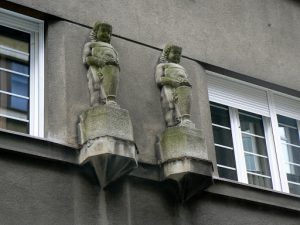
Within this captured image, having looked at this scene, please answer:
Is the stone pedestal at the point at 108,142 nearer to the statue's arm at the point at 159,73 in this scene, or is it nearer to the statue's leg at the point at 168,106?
the statue's leg at the point at 168,106

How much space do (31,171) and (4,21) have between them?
1991 millimetres

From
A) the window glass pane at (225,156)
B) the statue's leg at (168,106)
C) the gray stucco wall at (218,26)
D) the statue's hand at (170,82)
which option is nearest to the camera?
the statue's leg at (168,106)

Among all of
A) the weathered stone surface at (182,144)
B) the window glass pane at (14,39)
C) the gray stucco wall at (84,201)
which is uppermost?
the window glass pane at (14,39)

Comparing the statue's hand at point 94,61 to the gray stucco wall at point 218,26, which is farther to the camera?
the gray stucco wall at point 218,26

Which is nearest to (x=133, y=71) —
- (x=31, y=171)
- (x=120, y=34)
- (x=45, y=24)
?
(x=120, y=34)

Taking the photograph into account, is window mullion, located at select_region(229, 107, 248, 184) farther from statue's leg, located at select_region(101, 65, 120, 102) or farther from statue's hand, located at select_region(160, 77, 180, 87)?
statue's leg, located at select_region(101, 65, 120, 102)

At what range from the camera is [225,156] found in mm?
11203

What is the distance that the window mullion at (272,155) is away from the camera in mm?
11484

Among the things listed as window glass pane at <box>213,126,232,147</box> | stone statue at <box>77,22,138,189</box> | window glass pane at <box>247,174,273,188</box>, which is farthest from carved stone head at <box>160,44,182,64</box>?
window glass pane at <box>247,174,273,188</box>

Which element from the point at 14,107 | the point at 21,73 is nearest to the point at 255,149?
the point at 21,73

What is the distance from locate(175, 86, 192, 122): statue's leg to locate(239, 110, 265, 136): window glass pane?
5.32ft

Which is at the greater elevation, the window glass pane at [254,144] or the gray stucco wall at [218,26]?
the gray stucco wall at [218,26]

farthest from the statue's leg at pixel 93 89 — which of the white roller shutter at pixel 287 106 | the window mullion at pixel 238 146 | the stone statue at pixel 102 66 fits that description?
the white roller shutter at pixel 287 106

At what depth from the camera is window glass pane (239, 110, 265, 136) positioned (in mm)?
11648
